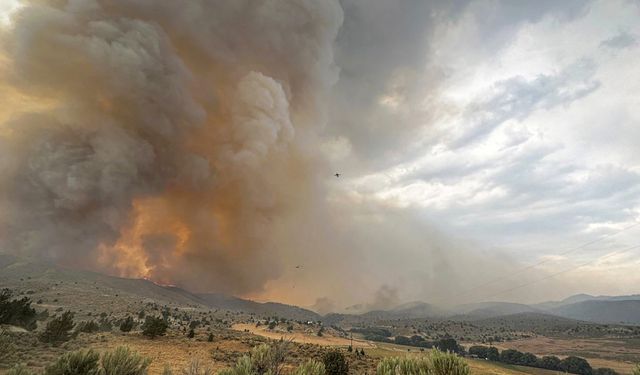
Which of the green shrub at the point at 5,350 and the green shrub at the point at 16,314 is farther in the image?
the green shrub at the point at 16,314

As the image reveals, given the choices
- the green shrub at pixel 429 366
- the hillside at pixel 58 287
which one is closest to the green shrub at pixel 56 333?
the green shrub at pixel 429 366

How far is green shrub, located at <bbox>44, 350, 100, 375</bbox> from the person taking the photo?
41.0ft

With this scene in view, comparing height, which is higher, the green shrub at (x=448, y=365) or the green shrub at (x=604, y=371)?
the green shrub at (x=448, y=365)

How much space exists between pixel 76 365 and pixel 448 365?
48.8 ft

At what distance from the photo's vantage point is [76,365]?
1302 cm

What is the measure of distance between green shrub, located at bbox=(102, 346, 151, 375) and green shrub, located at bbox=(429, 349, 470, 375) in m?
12.3

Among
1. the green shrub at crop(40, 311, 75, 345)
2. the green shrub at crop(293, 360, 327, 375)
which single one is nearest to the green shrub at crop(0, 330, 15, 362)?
the green shrub at crop(40, 311, 75, 345)

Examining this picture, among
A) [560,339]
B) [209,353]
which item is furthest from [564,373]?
[209,353]

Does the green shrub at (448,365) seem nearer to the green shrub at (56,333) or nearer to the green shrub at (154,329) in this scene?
the green shrub at (56,333)

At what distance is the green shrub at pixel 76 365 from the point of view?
1250cm

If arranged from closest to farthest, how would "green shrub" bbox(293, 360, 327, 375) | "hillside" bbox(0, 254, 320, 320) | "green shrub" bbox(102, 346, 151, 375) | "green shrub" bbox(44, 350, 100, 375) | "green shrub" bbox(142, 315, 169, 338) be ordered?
1. "green shrub" bbox(293, 360, 327, 375)
2. "green shrub" bbox(44, 350, 100, 375)
3. "green shrub" bbox(102, 346, 151, 375)
4. "green shrub" bbox(142, 315, 169, 338)
5. "hillside" bbox(0, 254, 320, 320)

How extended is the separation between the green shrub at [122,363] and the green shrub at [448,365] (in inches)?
482

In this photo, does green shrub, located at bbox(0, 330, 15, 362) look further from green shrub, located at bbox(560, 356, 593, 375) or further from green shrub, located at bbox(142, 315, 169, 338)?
green shrub, located at bbox(560, 356, 593, 375)

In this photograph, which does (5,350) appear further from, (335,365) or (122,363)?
(335,365)
